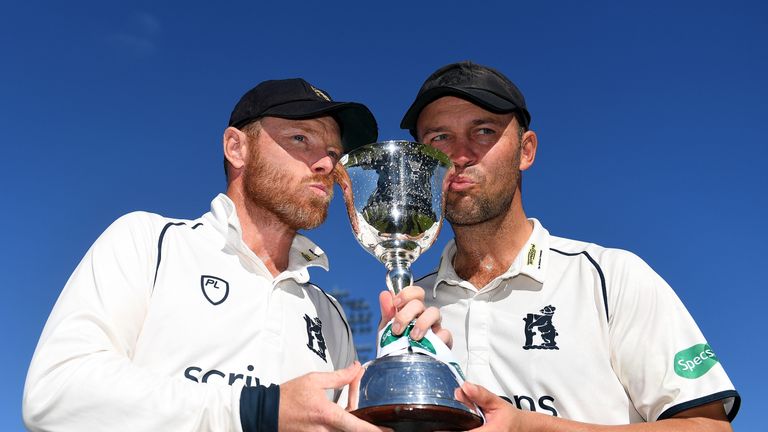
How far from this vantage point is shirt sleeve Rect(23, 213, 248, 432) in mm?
2490

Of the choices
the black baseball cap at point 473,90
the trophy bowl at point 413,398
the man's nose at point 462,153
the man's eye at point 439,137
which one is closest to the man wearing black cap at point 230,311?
the trophy bowl at point 413,398

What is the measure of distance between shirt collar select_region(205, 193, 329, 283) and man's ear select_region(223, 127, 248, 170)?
39cm

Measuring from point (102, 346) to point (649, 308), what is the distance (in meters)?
2.58

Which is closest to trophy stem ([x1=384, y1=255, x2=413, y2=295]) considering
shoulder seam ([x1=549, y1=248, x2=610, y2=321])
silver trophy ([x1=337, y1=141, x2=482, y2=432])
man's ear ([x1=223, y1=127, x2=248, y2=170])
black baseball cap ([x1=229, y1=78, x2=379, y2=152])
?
silver trophy ([x1=337, y1=141, x2=482, y2=432])

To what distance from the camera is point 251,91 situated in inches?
175

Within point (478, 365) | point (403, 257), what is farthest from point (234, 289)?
point (478, 365)

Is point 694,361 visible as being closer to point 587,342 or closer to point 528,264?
point 587,342

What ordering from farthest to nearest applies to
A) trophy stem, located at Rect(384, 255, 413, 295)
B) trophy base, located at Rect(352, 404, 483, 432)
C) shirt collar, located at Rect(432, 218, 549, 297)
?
shirt collar, located at Rect(432, 218, 549, 297) < trophy stem, located at Rect(384, 255, 413, 295) < trophy base, located at Rect(352, 404, 483, 432)

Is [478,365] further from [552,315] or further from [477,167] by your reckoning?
[477,167]

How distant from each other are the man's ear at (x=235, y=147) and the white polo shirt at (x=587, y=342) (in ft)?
5.54

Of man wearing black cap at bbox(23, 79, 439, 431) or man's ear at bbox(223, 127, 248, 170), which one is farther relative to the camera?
man's ear at bbox(223, 127, 248, 170)

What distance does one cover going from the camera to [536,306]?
355cm

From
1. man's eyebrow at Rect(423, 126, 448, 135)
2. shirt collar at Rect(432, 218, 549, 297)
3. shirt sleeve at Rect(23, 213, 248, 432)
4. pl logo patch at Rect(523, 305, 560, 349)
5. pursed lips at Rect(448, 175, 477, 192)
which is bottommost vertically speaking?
shirt sleeve at Rect(23, 213, 248, 432)

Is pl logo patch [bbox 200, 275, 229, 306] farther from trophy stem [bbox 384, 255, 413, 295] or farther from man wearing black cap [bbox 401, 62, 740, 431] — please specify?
man wearing black cap [bbox 401, 62, 740, 431]
